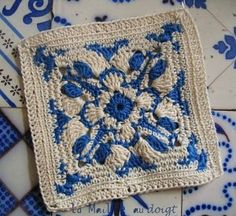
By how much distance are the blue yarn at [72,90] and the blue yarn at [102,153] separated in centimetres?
9

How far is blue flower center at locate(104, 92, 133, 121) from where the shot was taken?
810 mm

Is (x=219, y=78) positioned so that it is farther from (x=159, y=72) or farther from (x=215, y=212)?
(x=215, y=212)

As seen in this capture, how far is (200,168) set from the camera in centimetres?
81

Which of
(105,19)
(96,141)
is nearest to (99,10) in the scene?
(105,19)

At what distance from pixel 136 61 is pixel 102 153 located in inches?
6.4

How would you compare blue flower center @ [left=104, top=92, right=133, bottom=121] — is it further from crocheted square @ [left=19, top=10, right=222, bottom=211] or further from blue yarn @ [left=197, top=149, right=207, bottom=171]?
blue yarn @ [left=197, top=149, right=207, bottom=171]

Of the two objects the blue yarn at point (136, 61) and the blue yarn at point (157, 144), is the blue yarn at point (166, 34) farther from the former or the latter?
the blue yarn at point (157, 144)

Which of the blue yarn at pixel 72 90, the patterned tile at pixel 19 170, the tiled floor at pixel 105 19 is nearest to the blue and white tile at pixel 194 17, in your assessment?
the tiled floor at pixel 105 19

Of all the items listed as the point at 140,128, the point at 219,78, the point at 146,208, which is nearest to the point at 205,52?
the point at 219,78

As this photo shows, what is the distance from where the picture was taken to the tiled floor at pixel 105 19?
0.82 metres

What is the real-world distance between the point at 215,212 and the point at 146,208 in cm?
12

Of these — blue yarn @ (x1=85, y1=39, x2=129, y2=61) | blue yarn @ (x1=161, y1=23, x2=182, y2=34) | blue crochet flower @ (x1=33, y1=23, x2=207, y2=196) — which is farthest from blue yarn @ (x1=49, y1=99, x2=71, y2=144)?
blue yarn @ (x1=161, y1=23, x2=182, y2=34)

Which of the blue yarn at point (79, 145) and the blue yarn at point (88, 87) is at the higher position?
the blue yarn at point (88, 87)

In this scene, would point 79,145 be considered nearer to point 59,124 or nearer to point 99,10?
point 59,124
